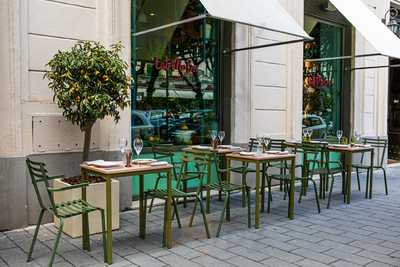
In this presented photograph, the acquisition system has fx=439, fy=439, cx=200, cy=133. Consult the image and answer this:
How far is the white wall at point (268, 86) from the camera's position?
663 cm

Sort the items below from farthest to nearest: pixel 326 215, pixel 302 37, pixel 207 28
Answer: pixel 207 28
pixel 302 37
pixel 326 215

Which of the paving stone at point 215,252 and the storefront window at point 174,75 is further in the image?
the storefront window at point 174,75

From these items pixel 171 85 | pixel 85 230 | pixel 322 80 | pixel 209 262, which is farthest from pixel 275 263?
pixel 322 80

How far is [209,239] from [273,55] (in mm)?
3811

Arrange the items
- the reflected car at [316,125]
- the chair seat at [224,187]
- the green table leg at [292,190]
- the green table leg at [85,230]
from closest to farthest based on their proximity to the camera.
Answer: the green table leg at [85,230] < the chair seat at [224,187] < the green table leg at [292,190] < the reflected car at [316,125]

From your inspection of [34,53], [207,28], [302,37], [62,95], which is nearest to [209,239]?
[62,95]

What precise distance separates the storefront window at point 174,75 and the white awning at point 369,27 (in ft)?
7.45

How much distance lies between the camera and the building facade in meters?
4.39

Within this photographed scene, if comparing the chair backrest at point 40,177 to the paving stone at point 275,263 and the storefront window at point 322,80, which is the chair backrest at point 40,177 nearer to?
the paving stone at point 275,263

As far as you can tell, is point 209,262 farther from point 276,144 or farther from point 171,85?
point 171,85

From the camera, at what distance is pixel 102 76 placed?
424 cm

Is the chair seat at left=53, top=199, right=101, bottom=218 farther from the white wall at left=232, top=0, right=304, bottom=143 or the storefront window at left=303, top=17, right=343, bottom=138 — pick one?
the storefront window at left=303, top=17, right=343, bottom=138

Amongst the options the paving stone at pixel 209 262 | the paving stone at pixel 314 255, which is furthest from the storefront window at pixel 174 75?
the paving stone at pixel 314 255

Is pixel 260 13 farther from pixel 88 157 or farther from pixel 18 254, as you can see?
pixel 18 254
